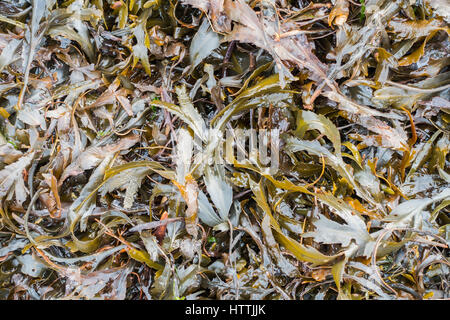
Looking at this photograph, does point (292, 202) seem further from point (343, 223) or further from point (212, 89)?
point (212, 89)

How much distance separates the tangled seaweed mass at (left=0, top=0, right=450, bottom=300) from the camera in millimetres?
713

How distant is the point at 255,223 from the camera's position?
0.75 m

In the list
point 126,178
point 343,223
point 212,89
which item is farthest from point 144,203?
point 343,223

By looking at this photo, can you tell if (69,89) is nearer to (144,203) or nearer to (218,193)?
(144,203)

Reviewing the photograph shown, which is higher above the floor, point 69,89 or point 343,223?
point 69,89

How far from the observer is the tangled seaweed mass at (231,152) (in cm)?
Answer: 71

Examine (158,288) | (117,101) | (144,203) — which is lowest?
(158,288)

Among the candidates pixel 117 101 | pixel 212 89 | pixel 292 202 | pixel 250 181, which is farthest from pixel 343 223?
pixel 117 101

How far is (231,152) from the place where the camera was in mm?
727

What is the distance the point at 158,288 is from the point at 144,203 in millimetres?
203

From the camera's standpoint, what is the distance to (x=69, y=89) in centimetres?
79
